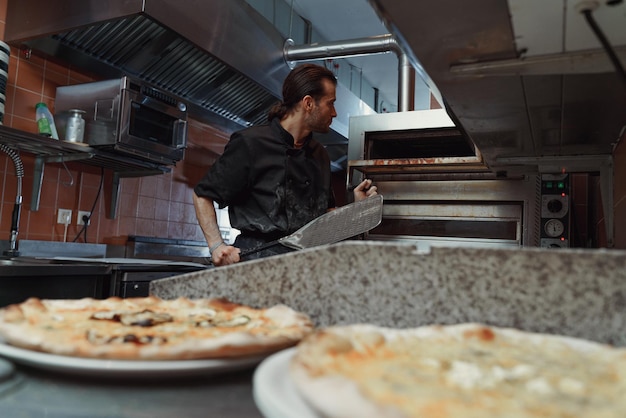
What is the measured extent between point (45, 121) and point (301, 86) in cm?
157

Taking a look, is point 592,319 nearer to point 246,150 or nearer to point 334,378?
point 334,378

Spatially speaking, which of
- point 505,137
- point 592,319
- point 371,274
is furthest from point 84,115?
point 592,319

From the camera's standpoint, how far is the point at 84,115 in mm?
3178

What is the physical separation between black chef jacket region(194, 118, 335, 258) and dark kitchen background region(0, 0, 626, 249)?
1404 millimetres

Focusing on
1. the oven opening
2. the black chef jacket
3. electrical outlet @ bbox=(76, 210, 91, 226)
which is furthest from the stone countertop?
electrical outlet @ bbox=(76, 210, 91, 226)

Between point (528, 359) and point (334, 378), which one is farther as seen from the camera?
point (528, 359)

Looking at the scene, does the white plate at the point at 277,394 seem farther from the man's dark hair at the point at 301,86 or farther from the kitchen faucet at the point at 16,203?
the kitchen faucet at the point at 16,203

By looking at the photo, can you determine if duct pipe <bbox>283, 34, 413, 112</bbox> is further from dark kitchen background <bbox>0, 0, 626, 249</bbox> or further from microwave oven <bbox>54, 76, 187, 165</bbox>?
dark kitchen background <bbox>0, 0, 626, 249</bbox>

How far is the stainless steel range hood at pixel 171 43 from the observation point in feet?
9.53

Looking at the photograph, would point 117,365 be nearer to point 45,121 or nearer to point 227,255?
point 227,255

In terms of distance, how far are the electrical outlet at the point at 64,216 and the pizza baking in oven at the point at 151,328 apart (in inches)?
105

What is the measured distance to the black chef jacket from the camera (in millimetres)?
2363

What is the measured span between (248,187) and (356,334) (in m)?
1.84

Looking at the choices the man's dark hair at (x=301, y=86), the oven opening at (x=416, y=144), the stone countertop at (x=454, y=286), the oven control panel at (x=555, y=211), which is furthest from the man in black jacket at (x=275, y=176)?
the stone countertop at (x=454, y=286)
